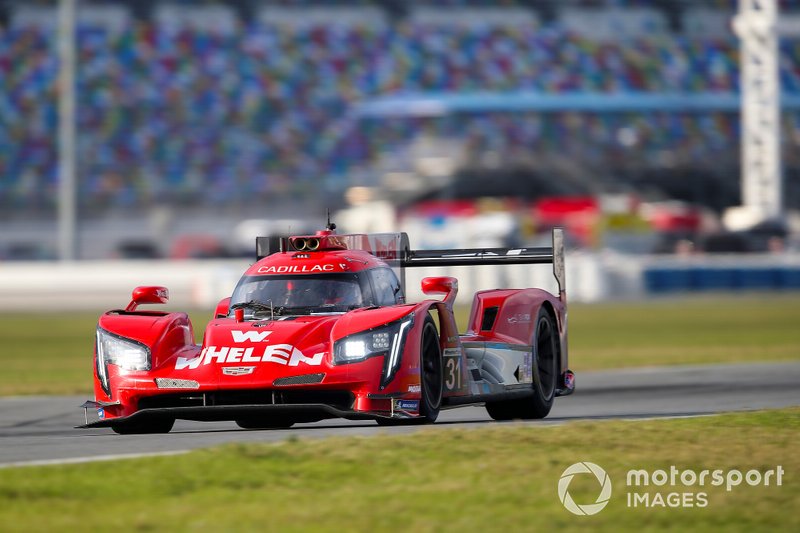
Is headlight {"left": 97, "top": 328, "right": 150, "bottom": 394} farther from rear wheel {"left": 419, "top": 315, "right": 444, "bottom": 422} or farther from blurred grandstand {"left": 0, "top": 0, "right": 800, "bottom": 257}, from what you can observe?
blurred grandstand {"left": 0, "top": 0, "right": 800, "bottom": 257}

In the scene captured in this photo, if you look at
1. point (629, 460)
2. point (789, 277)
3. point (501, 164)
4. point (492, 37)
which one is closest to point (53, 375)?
point (629, 460)

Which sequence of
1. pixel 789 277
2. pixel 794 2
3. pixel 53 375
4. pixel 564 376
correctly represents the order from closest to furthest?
pixel 564 376 < pixel 53 375 < pixel 789 277 < pixel 794 2

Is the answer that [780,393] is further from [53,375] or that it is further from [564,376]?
[53,375]

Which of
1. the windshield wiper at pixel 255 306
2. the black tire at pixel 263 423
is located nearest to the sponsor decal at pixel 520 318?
the black tire at pixel 263 423

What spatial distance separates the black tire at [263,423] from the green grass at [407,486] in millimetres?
2278

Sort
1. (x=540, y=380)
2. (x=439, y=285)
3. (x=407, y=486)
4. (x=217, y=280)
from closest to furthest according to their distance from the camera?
Answer: 1. (x=407, y=486)
2. (x=439, y=285)
3. (x=540, y=380)
4. (x=217, y=280)

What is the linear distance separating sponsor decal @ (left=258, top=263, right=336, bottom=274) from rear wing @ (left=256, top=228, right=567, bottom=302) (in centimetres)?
114

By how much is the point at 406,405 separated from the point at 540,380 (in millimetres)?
2314

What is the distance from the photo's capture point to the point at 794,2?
65.7 meters

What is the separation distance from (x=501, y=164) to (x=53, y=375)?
38100 mm

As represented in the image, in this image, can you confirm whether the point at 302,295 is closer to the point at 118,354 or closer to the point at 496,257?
the point at 118,354

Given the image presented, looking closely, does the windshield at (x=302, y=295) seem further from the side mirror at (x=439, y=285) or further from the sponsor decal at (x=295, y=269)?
the side mirror at (x=439, y=285)

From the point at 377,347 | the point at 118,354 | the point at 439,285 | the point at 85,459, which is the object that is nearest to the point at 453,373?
the point at 439,285

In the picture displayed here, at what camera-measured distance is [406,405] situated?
8.88 meters
